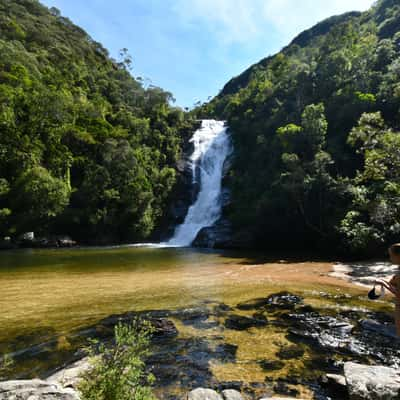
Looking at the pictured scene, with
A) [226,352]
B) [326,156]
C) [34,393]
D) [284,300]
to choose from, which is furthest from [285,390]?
[326,156]

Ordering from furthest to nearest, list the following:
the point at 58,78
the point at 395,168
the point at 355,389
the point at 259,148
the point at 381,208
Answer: the point at 58,78, the point at 259,148, the point at 381,208, the point at 395,168, the point at 355,389

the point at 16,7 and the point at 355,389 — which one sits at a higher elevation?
the point at 16,7

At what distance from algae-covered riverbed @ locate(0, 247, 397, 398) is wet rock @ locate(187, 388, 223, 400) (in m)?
0.44

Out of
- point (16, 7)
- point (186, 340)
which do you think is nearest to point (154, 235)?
point (186, 340)

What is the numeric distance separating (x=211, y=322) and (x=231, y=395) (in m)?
3.07

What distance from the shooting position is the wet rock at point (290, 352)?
16.1 feet

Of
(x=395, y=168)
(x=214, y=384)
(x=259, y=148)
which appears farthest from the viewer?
(x=259, y=148)

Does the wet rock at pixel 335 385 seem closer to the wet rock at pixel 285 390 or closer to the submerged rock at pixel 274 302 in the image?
the wet rock at pixel 285 390

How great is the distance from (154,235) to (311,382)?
33.7 meters

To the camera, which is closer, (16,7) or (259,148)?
(259,148)

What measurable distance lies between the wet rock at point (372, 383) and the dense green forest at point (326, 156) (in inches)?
380

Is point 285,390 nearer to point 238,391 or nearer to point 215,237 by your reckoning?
point 238,391

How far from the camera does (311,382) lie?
13.5 feet

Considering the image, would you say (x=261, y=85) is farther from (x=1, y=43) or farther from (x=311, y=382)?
(x=311, y=382)
